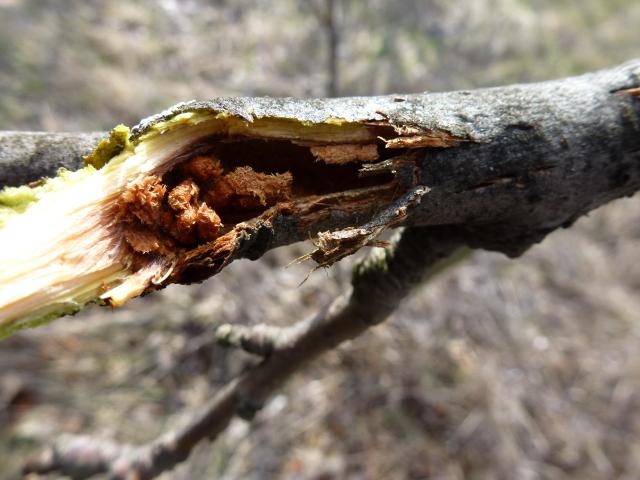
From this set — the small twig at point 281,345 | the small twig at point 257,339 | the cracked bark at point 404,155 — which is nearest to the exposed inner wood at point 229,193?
the cracked bark at point 404,155

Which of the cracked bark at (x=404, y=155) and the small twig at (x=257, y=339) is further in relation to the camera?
the small twig at (x=257, y=339)

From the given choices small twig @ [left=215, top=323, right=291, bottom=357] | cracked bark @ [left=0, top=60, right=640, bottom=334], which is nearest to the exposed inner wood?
cracked bark @ [left=0, top=60, right=640, bottom=334]

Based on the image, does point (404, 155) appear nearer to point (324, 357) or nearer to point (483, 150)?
point (483, 150)

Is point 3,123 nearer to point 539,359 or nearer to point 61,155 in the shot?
point 61,155

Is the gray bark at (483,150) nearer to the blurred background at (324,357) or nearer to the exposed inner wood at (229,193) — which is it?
the exposed inner wood at (229,193)

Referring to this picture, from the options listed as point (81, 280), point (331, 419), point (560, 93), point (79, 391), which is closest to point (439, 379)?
point (331, 419)

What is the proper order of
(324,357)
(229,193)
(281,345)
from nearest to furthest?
(229,193) → (281,345) → (324,357)

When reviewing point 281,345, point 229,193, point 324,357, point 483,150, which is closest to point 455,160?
point 483,150
